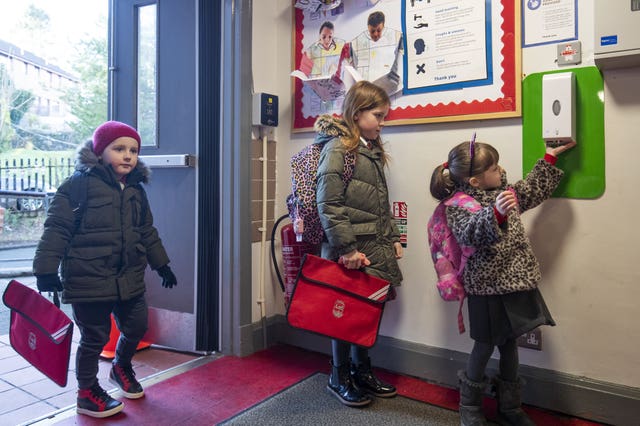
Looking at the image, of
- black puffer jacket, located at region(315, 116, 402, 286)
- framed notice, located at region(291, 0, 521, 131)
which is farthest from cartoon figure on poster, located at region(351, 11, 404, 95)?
black puffer jacket, located at region(315, 116, 402, 286)

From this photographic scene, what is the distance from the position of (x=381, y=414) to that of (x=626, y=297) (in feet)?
3.20

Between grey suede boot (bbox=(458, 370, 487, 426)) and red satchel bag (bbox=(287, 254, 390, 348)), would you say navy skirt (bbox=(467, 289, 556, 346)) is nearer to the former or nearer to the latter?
grey suede boot (bbox=(458, 370, 487, 426))

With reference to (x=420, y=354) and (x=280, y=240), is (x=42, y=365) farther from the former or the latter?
(x=420, y=354)

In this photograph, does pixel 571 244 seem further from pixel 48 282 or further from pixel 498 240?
pixel 48 282

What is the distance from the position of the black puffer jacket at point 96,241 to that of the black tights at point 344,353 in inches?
32.7

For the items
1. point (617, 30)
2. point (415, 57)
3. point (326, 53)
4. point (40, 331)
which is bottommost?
point (40, 331)

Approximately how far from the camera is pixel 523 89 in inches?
72.5

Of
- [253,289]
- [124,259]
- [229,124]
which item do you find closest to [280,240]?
[253,289]

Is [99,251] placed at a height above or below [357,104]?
below

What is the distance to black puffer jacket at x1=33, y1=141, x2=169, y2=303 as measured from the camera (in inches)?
67.2

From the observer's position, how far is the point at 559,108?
1.69 metres

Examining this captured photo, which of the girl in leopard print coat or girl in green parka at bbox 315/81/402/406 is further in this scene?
girl in green parka at bbox 315/81/402/406

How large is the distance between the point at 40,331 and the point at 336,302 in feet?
3.49

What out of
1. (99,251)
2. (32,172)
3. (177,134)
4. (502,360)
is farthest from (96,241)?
(32,172)
